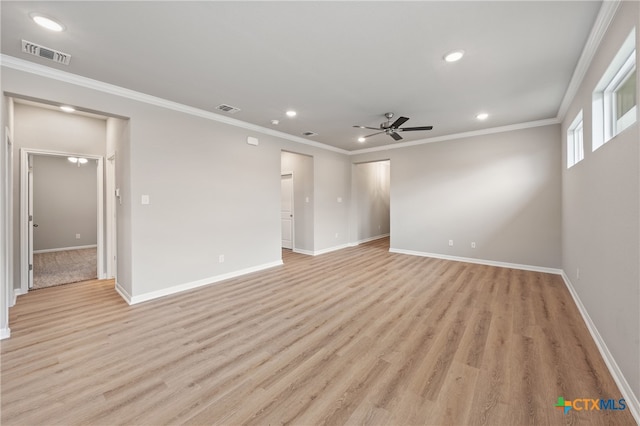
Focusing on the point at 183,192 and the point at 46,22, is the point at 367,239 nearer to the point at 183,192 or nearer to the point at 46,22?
the point at 183,192

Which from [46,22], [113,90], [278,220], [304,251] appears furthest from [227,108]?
[304,251]

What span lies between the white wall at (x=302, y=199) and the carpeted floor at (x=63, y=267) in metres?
4.11

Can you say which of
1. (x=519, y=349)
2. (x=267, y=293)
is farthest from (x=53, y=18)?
(x=519, y=349)

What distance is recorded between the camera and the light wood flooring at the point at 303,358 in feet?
5.36

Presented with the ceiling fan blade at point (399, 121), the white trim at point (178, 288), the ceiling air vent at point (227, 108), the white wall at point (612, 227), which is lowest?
the white trim at point (178, 288)

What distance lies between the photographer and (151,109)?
3.52m

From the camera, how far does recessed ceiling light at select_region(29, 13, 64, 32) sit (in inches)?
78.4

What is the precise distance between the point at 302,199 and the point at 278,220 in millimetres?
1403

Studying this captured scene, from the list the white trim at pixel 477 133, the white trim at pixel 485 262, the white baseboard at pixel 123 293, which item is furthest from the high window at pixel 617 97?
the white baseboard at pixel 123 293

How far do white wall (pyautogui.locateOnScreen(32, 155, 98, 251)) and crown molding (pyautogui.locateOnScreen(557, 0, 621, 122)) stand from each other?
9118 mm

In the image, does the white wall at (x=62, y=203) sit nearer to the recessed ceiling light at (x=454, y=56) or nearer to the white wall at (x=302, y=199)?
the white wall at (x=302, y=199)

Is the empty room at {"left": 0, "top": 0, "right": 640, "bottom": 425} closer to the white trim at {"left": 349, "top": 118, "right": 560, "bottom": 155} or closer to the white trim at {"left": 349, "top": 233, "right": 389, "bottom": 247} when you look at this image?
the white trim at {"left": 349, "top": 118, "right": 560, "bottom": 155}

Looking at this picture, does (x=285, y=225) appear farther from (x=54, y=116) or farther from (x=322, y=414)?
(x=322, y=414)

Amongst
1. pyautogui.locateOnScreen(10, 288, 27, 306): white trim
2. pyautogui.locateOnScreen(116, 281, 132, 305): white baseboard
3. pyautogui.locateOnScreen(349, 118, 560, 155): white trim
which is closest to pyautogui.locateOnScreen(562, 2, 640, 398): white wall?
pyautogui.locateOnScreen(349, 118, 560, 155): white trim
